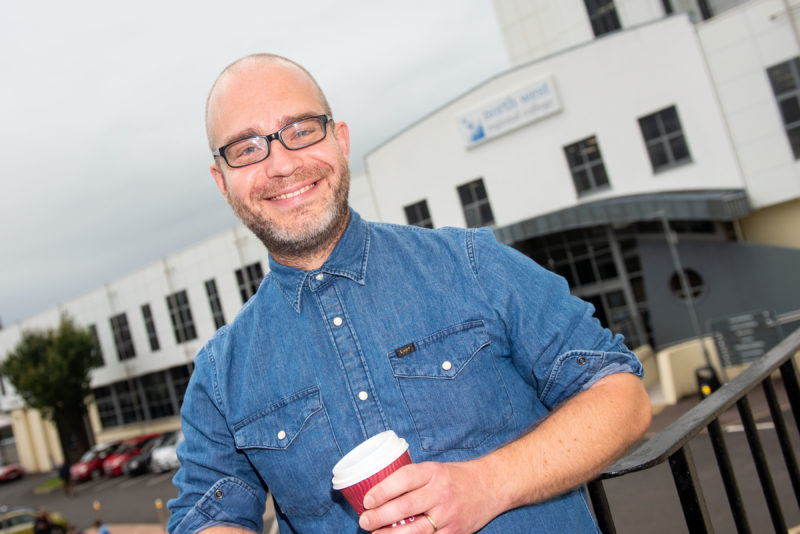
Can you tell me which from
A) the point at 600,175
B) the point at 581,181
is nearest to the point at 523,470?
the point at 600,175

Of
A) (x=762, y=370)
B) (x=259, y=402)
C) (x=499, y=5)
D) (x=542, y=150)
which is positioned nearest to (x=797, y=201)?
(x=542, y=150)

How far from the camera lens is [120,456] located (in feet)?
91.8

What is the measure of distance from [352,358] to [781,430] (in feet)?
5.03

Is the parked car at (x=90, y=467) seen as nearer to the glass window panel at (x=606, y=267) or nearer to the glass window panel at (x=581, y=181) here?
the glass window panel at (x=606, y=267)

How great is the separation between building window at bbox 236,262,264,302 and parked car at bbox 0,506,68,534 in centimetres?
1231

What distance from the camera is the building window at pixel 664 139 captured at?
1727cm

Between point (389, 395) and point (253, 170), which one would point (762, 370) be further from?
point (253, 170)

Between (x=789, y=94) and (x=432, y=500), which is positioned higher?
(x=789, y=94)

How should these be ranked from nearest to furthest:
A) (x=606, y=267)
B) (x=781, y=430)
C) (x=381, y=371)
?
1. (x=381, y=371)
2. (x=781, y=430)
3. (x=606, y=267)

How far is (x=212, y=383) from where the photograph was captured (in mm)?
1769

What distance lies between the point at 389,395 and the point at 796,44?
60.2 ft

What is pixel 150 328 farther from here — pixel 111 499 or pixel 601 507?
pixel 601 507

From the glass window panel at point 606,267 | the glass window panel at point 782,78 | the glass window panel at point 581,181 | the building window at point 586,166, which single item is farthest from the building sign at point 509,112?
the glass window panel at point 782,78

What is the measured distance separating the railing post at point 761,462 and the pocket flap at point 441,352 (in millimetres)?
931
